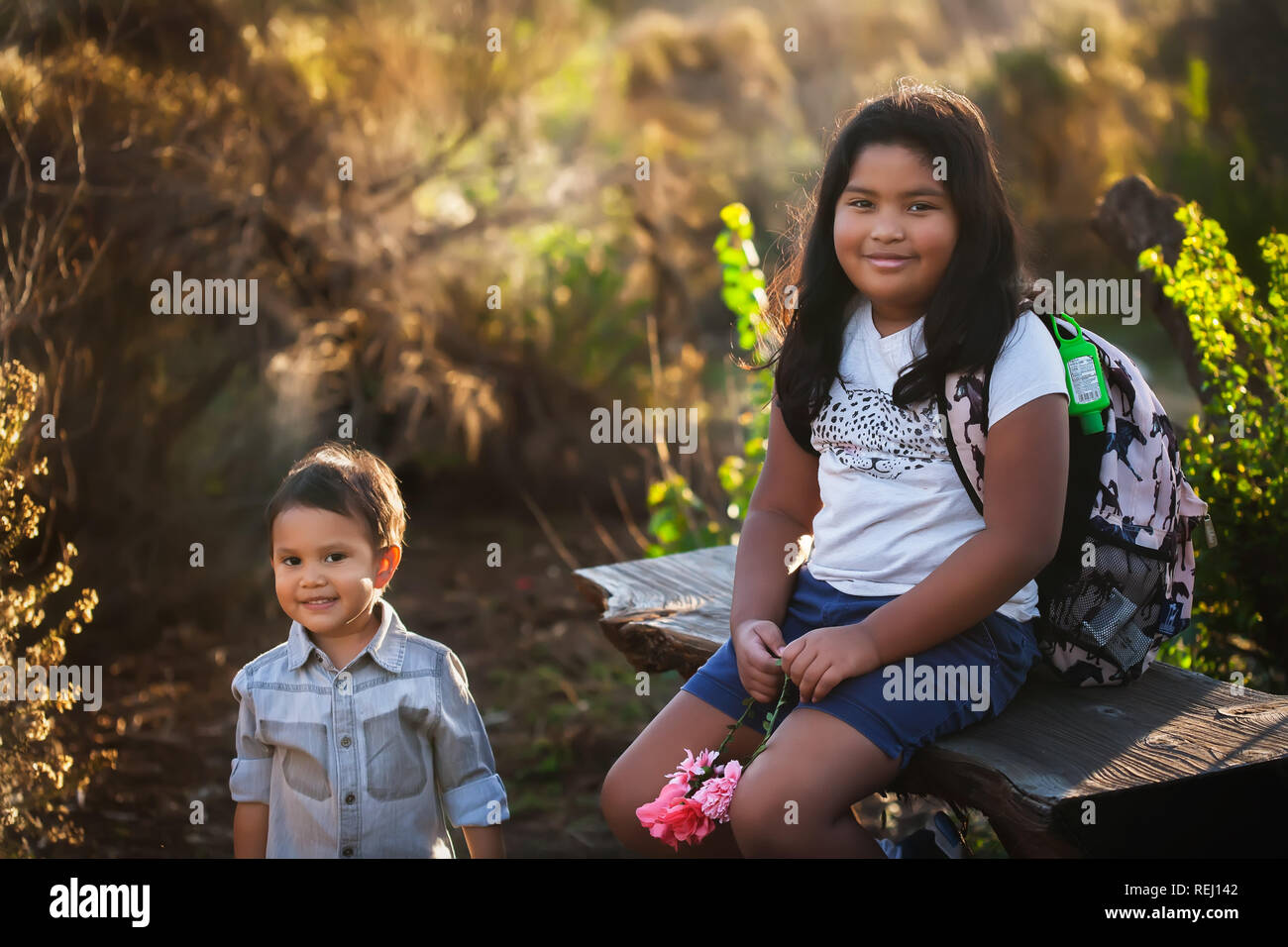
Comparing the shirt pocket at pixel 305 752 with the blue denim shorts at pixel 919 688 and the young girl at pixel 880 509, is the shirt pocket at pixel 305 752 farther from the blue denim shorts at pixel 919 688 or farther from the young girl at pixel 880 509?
the blue denim shorts at pixel 919 688

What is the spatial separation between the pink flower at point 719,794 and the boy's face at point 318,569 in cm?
63

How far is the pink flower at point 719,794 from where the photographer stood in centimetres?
201

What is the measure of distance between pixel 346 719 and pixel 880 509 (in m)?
0.95

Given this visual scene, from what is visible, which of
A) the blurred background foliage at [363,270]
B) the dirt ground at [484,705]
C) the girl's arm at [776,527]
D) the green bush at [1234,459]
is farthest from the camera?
the blurred background foliage at [363,270]

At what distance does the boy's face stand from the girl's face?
963mm

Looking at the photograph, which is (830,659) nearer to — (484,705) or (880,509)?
(880,509)

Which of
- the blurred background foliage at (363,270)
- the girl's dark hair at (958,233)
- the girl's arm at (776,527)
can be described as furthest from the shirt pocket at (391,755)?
the blurred background foliage at (363,270)

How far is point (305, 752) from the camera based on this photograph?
6.80 feet

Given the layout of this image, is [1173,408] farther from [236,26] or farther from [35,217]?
[35,217]

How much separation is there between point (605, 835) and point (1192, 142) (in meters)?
5.91

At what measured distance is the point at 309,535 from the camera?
207cm

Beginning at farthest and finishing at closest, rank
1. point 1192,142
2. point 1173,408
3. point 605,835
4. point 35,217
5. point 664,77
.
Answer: point 664,77 → point 1192,142 → point 1173,408 → point 35,217 → point 605,835

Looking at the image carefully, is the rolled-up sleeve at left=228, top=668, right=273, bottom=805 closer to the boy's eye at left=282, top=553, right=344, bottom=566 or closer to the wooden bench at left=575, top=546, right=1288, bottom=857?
the boy's eye at left=282, top=553, right=344, bottom=566
